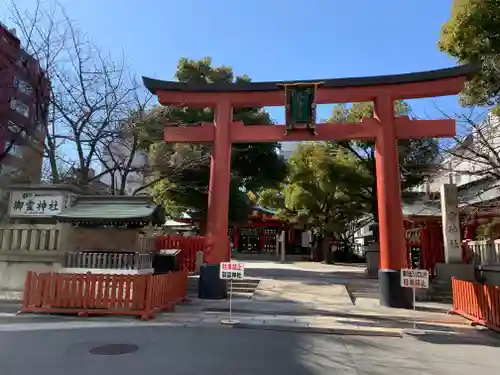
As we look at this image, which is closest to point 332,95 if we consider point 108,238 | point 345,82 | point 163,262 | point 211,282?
point 345,82

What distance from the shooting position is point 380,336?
26.5ft

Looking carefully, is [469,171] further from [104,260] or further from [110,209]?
[104,260]

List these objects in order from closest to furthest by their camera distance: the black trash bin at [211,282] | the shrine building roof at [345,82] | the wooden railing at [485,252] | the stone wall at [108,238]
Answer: the shrine building roof at [345,82], the black trash bin at [211,282], the wooden railing at [485,252], the stone wall at [108,238]

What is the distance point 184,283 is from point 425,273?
22.0 ft

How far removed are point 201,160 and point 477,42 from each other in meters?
12.8

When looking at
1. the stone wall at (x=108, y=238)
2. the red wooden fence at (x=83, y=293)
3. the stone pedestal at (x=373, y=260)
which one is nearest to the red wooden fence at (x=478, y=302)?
the red wooden fence at (x=83, y=293)

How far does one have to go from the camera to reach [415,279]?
9367 millimetres

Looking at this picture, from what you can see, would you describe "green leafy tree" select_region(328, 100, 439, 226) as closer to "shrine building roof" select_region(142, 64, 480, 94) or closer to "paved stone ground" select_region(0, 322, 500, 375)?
"shrine building roof" select_region(142, 64, 480, 94)

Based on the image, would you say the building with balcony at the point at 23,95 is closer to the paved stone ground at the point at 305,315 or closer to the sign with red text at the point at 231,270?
the paved stone ground at the point at 305,315

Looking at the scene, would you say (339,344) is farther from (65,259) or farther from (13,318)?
(65,259)

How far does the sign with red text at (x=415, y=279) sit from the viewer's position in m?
→ 9.31

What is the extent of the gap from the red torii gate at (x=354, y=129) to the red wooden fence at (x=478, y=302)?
136cm

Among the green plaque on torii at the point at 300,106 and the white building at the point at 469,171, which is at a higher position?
the green plaque on torii at the point at 300,106

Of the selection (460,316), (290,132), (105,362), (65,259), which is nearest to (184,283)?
(65,259)
